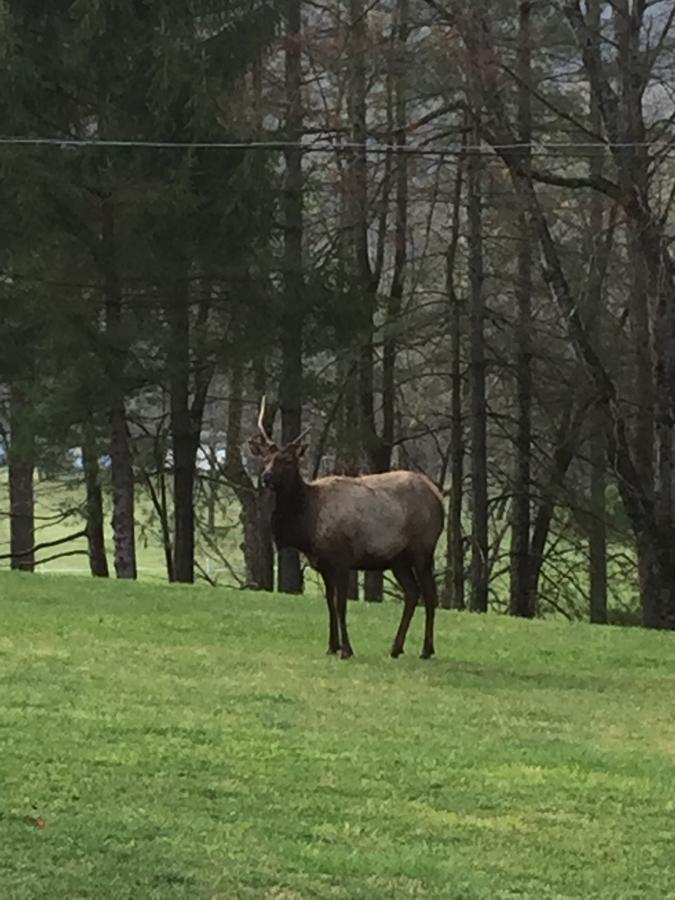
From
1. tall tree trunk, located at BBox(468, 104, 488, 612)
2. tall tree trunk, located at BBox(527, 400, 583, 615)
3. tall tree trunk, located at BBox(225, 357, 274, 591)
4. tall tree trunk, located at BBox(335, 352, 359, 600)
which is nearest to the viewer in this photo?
tall tree trunk, located at BBox(335, 352, 359, 600)

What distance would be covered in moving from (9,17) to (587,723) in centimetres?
1504

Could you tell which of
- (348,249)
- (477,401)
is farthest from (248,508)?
(348,249)

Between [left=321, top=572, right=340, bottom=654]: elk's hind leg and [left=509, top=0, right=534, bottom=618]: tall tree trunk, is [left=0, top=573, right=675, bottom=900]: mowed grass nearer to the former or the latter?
[left=321, top=572, right=340, bottom=654]: elk's hind leg

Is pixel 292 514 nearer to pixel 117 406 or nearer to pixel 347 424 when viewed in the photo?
pixel 117 406

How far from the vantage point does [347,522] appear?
462 inches

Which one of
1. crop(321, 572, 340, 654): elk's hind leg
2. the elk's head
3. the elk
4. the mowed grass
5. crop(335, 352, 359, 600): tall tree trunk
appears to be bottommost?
the mowed grass

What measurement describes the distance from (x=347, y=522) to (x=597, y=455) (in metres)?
16.6

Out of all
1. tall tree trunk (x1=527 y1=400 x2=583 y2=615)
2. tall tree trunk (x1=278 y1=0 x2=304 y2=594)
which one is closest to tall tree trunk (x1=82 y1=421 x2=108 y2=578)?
tall tree trunk (x1=278 y1=0 x2=304 y2=594)

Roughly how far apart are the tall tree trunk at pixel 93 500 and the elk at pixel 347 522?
39.9ft

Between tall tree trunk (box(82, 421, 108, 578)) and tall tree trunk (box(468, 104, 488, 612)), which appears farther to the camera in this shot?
tall tree trunk (box(468, 104, 488, 612))

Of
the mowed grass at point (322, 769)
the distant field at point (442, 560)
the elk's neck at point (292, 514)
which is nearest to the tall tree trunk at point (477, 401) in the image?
the distant field at point (442, 560)

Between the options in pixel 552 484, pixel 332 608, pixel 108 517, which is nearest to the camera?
pixel 332 608

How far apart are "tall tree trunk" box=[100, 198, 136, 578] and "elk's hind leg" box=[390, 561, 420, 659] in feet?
33.8

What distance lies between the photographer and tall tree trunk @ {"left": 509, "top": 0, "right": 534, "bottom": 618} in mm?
23078
